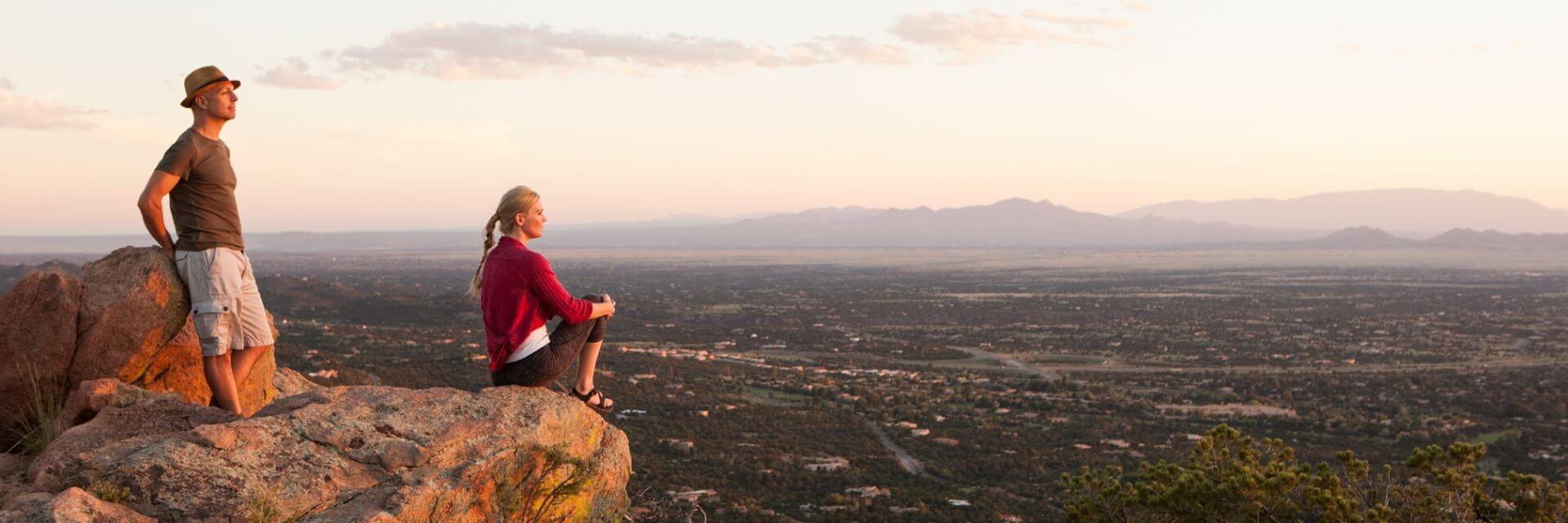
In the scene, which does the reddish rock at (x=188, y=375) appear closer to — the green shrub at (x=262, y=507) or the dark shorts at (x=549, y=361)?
the dark shorts at (x=549, y=361)

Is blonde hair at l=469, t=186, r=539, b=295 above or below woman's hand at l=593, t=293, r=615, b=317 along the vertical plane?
above

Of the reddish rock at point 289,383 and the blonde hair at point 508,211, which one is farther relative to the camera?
the reddish rock at point 289,383

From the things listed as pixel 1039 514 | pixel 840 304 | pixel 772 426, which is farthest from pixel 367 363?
pixel 840 304

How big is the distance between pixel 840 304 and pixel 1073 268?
3198 inches

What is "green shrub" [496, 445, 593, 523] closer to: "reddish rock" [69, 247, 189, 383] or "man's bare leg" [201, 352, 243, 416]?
"man's bare leg" [201, 352, 243, 416]

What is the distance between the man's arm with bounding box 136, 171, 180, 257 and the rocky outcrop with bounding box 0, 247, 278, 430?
0.75 m

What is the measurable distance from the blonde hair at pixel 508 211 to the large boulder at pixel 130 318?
8.13ft

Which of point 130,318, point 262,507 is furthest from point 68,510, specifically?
point 130,318

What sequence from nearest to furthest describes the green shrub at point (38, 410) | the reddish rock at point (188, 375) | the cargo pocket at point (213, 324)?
1. the green shrub at point (38, 410)
2. the cargo pocket at point (213, 324)
3. the reddish rock at point (188, 375)

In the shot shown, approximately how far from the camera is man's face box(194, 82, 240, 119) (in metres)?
7.22

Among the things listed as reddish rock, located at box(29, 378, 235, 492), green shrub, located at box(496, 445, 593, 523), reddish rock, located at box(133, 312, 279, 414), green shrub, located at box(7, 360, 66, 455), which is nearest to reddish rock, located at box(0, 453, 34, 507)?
reddish rock, located at box(29, 378, 235, 492)

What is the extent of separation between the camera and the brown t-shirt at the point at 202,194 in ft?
23.5

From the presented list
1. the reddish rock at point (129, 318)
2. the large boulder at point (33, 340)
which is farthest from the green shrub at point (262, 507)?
the large boulder at point (33, 340)

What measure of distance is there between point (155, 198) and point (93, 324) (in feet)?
5.15
